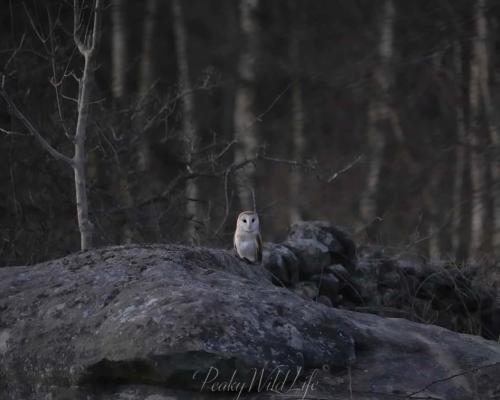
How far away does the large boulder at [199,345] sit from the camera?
300cm

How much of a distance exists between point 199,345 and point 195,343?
16 millimetres

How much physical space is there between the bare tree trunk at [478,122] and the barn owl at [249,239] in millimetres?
3892

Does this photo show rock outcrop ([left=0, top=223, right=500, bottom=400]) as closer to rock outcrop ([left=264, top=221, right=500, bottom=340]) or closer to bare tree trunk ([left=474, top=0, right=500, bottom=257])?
rock outcrop ([left=264, top=221, right=500, bottom=340])

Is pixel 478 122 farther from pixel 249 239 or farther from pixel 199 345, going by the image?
pixel 249 239

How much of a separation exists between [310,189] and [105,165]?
8.29 meters

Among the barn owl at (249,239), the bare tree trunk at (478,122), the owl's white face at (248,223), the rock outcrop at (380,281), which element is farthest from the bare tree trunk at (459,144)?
the owl's white face at (248,223)

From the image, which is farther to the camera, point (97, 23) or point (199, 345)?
point (97, 23)

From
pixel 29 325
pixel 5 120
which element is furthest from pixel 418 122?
A: pixel 5 120

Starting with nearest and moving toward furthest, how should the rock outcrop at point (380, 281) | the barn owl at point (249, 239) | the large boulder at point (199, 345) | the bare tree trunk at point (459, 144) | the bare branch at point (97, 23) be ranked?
the bare tree trunk at point (459, 144), the large boulder at point (199, 345), the barn owl at point (249, 239), the bare branch at point (97, 23), the rock outcrop at point (380, 281)

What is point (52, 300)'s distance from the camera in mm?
3525

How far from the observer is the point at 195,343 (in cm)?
298

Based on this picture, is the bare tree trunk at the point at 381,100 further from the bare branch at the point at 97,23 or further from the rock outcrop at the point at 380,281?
the bare branch at the point at 97,23

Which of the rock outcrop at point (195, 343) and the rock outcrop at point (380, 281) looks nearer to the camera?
the rock outcrop at point (195, 343)

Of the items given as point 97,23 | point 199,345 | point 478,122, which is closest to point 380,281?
point 97,23
